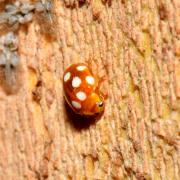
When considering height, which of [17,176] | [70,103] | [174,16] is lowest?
[17,176]

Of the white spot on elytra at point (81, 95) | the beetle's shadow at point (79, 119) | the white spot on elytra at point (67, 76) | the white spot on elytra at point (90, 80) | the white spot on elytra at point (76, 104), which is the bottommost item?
the beetle's shadow at point (79, 119)

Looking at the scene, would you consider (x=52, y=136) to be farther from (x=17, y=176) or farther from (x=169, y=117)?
(x=169, y=117)

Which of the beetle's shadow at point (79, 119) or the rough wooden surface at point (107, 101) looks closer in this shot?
the rough wooden surface at point (107, 101)

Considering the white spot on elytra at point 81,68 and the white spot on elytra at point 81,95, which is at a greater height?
the white spot on elytra at point 81,68

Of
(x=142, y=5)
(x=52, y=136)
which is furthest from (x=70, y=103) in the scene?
(x=142, y=5)
